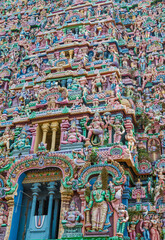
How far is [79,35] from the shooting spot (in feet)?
61.5

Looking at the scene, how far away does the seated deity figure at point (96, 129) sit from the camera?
1353cm

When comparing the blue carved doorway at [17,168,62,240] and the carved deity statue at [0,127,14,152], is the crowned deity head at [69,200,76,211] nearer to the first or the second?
the blue carved doorway at [17,168,62,240]

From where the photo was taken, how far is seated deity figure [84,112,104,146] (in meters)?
13.5

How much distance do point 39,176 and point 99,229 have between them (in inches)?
127

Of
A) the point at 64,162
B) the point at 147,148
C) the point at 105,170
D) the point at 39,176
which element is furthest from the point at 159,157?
the point at 39,176

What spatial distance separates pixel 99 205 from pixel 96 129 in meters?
3.14

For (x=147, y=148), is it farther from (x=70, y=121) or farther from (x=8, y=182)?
(x=8, y=182)

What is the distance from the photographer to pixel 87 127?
1391 cm

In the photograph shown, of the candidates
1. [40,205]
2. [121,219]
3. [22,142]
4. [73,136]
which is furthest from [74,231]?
[22,142]

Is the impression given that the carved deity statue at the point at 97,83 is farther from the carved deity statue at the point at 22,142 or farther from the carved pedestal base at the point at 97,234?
the carved pedestal base at the point at 97,234

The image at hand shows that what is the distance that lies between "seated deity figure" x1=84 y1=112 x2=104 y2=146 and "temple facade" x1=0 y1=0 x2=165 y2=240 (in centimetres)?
4

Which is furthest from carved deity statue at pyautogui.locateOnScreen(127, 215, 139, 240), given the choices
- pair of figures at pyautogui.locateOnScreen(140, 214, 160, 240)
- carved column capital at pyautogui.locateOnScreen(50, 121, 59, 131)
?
carved column capital at pyautogui.locateOnScreen(50, 121, 59, 131)

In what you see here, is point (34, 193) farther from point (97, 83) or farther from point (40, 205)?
point (97, 83)

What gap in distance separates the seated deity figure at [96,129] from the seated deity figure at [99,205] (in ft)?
6.75
